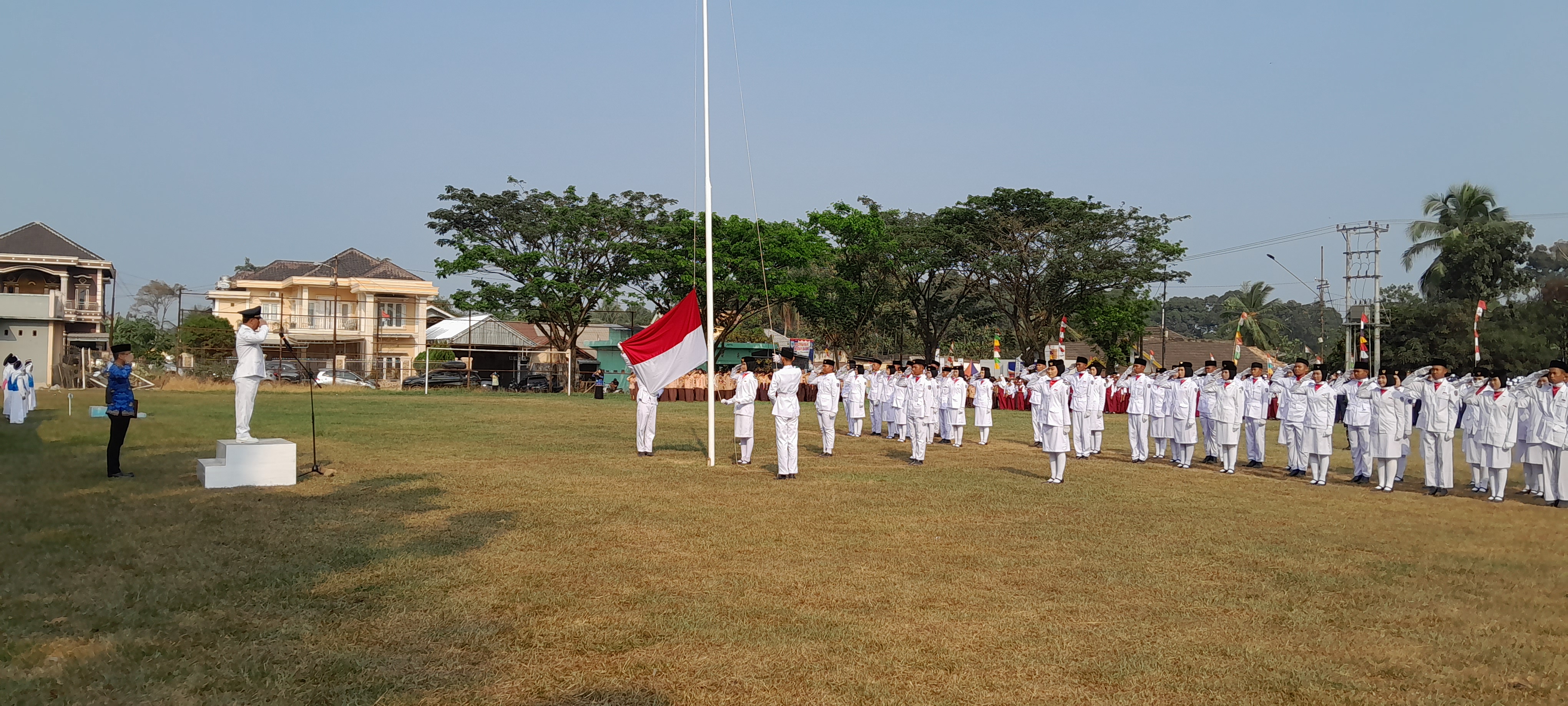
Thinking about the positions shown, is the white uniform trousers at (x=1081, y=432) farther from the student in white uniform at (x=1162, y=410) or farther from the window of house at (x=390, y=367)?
the window of house at (x=390, y=367)

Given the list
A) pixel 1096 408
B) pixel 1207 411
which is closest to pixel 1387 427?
pixel 1207 411

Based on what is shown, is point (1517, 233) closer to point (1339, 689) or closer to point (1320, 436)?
point (1320, 436)

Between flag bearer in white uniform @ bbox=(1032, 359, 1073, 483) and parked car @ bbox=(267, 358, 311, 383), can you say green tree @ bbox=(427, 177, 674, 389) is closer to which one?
parked car @ bbox=(267, 358, 311, 383)

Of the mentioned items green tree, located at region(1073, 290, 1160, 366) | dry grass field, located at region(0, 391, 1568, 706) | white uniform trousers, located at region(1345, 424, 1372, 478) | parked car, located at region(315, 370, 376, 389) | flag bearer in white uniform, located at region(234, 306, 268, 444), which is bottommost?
dry grass field, located at region(0, 391, 1568, 706)

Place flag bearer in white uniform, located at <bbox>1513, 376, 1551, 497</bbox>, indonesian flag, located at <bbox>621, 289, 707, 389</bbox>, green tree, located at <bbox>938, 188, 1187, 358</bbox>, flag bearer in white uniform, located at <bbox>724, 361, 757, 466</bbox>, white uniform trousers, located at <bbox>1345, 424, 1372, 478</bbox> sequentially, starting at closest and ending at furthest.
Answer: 1. flag bearer in white uniform, located at <bbox>1513, 376, 1551, 497</bbox>
2. flag bearer in white uniform, located at <bbox>724, 361, 757, 466</bbox>
3. white uniform trousers, located at <bbox>1345, 424, 1372, 478</bbox>
4. indonesian flag, located at <bbox>621, 289, 707, 389</bbox>
5. green tree, located at <bbox>938, 188, 1187, 358</bbox>

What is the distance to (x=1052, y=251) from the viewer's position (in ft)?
129

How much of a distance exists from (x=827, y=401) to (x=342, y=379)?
32989 millimetres

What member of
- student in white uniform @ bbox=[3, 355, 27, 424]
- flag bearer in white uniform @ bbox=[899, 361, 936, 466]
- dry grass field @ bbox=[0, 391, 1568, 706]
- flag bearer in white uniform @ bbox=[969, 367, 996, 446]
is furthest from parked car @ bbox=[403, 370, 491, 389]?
dry grass field @ bbox=[0, 391, 1568, 706]

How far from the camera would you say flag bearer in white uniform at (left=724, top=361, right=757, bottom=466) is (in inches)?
A: 531

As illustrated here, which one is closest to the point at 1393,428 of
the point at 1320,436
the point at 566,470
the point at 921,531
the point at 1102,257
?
the point at 1320,436

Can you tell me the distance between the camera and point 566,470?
43.3 ft

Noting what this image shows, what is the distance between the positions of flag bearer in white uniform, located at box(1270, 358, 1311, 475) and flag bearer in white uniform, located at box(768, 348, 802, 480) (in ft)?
23.3

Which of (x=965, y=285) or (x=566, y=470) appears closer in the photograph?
(x=566, y=470)

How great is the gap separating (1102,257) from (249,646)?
37009 millimetres
